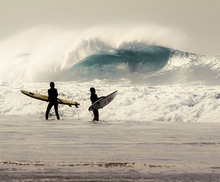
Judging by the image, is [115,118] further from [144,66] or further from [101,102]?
[144,66]

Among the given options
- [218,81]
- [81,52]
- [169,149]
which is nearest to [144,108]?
[169,149]

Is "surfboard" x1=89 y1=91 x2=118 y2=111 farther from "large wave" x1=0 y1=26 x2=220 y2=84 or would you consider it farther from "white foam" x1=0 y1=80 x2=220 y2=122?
"large wave" x1=0 y1=26 x2=220 y2=84

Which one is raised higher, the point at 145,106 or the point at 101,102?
the point at 101,102

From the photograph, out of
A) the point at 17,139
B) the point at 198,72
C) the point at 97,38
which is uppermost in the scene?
the point at 97,38

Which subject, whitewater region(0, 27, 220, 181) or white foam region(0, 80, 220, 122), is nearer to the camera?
whitewater region(0, 27, 220, 181)

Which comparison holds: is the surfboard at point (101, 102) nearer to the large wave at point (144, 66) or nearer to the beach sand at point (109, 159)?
the beach sand at point (109, 159)

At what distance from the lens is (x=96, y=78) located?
4506cm

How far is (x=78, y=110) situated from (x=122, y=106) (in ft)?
7.04

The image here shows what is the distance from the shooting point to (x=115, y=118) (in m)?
Result: 18.5

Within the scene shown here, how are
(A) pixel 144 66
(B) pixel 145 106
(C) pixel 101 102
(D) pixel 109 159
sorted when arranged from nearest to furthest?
(D) pixel 109 159, (C) pixel 101 102, (B) pixel 145 106, (A) pixel 144 66

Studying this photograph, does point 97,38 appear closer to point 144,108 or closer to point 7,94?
point 7,94

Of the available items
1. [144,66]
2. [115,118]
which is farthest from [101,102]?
[144,66]

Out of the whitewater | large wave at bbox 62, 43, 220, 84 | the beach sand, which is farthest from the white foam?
large wave at bbox 62, 43, 220, 84

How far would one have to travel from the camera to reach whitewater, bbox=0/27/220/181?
5305 millimetres
